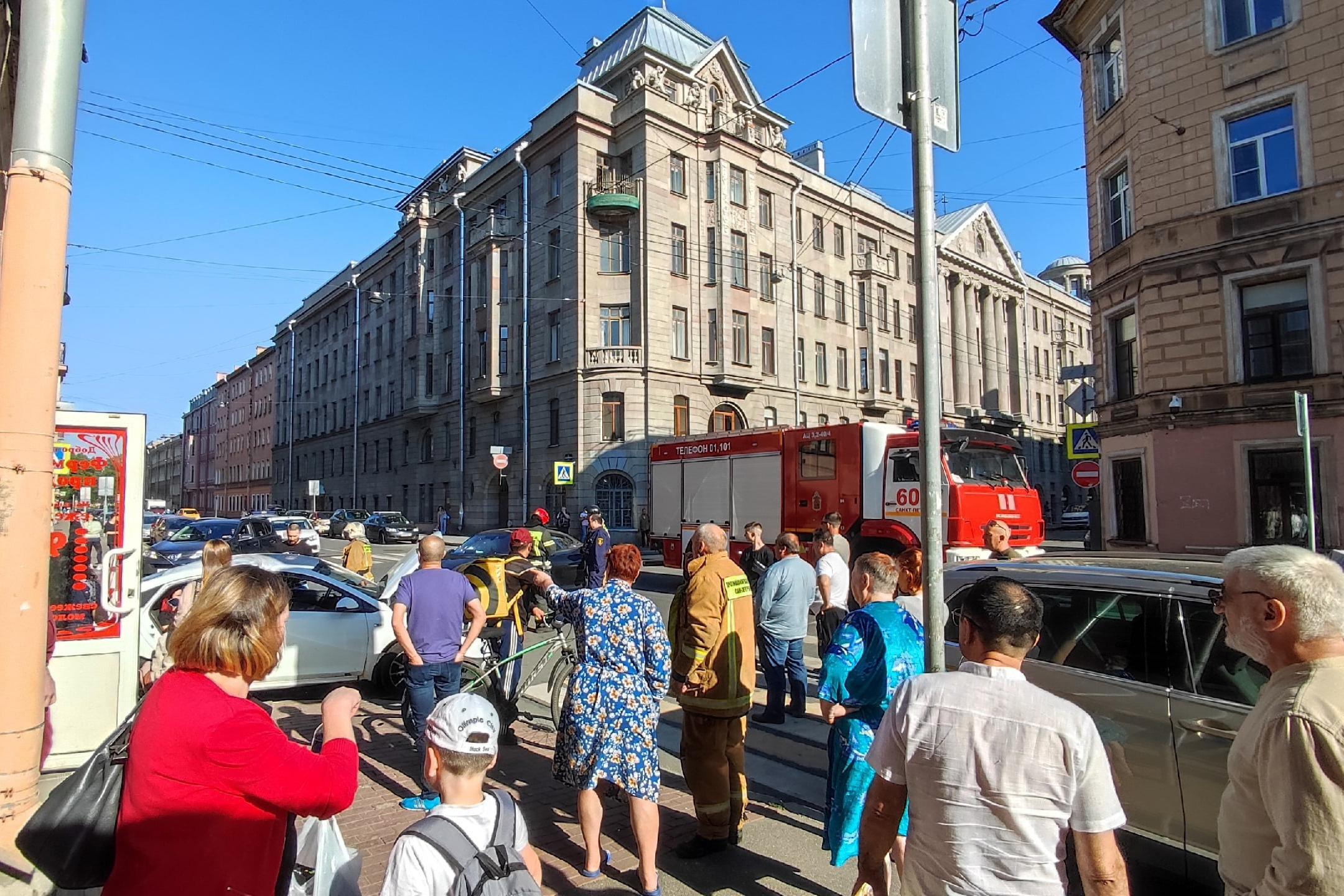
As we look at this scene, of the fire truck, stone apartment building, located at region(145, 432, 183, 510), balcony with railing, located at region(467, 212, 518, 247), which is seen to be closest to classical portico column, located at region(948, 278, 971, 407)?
balcony with railing, located at region(467, 212, 518, 247)

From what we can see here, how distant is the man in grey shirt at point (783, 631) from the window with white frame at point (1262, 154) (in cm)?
1607

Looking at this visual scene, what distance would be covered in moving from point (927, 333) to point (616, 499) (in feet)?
93.0

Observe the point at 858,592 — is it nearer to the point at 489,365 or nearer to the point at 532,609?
the point at 532,609

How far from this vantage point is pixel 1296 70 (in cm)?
1619

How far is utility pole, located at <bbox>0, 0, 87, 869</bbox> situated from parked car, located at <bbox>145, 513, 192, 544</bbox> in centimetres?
2250

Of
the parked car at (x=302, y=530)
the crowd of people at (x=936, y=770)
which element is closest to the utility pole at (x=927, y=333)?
the crowd of people at (x=936, y=770)

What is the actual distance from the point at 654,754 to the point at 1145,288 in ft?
61.6

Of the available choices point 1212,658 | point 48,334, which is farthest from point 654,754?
point 48,334

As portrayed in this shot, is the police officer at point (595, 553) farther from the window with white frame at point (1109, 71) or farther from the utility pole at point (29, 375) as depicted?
the window with white frame at point (1109, 71)

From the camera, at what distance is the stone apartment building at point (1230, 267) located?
16.0 metres

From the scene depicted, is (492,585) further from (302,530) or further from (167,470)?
(167,470)

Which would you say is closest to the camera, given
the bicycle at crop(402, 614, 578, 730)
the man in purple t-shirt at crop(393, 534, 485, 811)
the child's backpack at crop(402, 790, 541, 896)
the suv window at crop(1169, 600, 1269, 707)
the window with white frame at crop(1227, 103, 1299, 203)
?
the child's backpack at crop(402, 790, 541, 896)

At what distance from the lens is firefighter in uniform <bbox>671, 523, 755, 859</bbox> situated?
14.8ft

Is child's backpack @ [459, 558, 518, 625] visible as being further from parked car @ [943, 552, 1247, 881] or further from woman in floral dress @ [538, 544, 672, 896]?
parked car @ [943, 552, 1247, 881]
